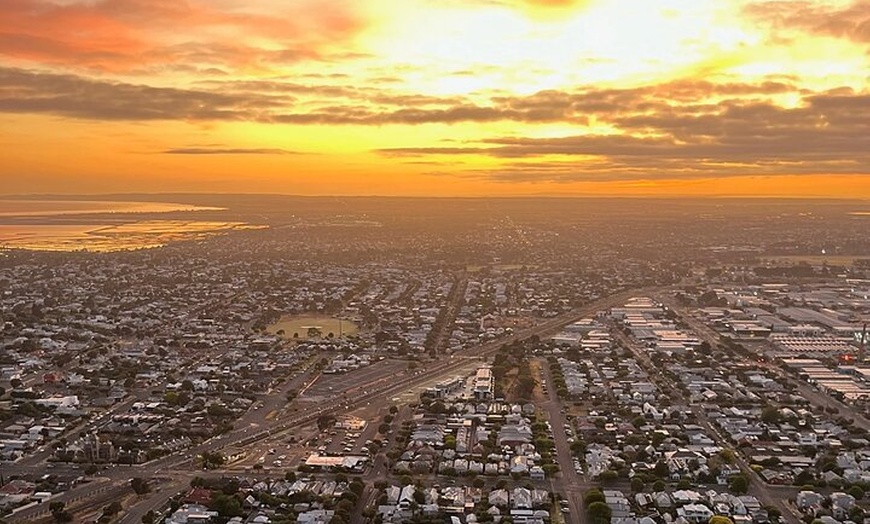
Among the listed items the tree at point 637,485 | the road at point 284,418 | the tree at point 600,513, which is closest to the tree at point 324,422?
the road at point 284,418

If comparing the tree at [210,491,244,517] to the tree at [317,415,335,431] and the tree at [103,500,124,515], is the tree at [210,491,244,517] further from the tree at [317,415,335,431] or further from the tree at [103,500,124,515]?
the tree at [317,415,335,431]

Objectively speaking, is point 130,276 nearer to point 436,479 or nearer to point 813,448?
point 436,479

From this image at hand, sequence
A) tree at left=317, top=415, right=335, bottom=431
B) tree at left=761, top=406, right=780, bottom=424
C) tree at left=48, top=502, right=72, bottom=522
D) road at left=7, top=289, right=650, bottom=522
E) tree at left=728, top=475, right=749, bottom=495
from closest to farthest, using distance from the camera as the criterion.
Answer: tree at left=48, top=502, right=72, bottom=522 → tree at left=728, top=475, right=749, bottom=495 → road at left=7, top=289, right=650, bottom=522 → tree at left=317, top=415, right=335, bottom=431 → tree at left=761, top=406, right=780, bottom=424

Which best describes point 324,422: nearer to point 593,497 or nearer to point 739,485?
point 593,497

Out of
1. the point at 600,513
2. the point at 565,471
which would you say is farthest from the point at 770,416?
the point at 600,513

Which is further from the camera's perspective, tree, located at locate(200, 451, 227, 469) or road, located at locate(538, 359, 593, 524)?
tree, located at locate(200, 451, 227, 469)

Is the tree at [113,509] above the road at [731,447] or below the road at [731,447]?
above

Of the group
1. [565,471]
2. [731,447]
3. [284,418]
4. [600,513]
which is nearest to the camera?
[600,513]

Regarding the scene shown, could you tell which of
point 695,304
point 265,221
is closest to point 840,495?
point 695,304

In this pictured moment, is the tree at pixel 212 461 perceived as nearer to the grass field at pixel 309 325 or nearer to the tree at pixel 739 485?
the tree at pixel 739 485

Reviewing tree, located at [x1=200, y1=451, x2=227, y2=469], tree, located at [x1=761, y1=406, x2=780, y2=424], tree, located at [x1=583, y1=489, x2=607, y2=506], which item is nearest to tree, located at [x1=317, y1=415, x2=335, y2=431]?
tree, located at [x1=200, y1=451, x2=227, y2=469]
